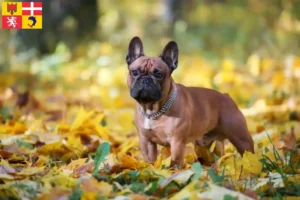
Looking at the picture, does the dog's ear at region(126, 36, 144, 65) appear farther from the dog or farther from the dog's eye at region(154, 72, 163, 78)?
the dog's eye at region(154, 72, 163, 78)

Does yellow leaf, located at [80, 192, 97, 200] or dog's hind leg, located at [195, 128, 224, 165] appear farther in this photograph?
dog's hind leg, located at [195, 128, 224, 165]

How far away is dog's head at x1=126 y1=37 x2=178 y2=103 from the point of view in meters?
4.56

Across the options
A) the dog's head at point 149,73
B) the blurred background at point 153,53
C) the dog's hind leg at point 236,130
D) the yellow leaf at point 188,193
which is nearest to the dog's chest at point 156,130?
the dog's head at point 149,73

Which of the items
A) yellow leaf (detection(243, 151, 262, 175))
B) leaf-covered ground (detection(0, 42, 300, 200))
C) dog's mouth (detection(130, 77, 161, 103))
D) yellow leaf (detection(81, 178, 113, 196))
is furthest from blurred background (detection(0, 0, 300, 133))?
yellow leaf (detection(81, 178, 113, 196))

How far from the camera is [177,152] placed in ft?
15.1

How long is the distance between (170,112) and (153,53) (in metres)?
6.95

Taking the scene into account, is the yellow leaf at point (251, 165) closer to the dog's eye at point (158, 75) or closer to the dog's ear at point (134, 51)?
the dog's eye at point (158, 75)

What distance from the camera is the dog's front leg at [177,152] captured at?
180 inches

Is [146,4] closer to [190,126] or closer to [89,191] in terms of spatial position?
[190,126]

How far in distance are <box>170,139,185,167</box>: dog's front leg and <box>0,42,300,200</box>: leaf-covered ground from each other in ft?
0.22

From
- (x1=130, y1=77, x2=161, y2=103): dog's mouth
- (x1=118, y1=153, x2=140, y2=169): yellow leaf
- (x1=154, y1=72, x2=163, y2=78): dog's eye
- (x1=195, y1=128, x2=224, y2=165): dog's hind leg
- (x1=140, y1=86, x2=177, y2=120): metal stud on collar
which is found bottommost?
(x1=195, y1=128, x2=224, y2=165): dog's hind leg

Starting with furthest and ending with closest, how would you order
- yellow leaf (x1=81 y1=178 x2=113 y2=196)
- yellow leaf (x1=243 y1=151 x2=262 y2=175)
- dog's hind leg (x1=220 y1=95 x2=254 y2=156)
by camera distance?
dog's hind leg (x1=220 y1=95 x2=254 y2=156) → yellow leaf (x1=243 y1=151 x2=262 y2=175) → yellow leaf (x1=81 y1=178 x2=113 y2=196)

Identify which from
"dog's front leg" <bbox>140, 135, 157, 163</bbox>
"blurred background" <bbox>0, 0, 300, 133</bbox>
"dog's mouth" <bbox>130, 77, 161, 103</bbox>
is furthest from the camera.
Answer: "blurred background" <bbox>0, 0, 300, 133</bbox>

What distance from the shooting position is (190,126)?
4.76 m
